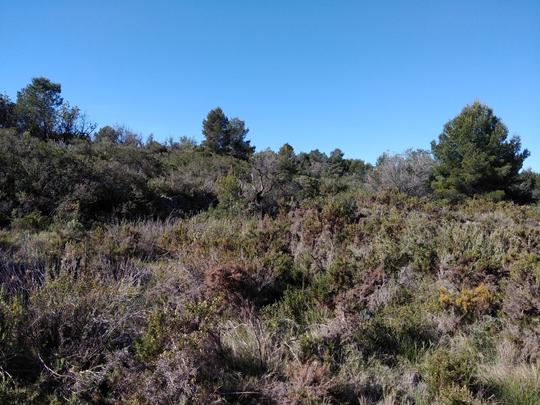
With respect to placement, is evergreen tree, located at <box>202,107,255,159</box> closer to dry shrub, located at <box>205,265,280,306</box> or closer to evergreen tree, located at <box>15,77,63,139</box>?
evergreen tree, located at <box>15,77,63,139</box>

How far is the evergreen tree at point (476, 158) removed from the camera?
20.5m

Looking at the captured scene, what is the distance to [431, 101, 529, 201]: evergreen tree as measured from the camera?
20516mm

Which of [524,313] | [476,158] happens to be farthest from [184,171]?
[476,158]

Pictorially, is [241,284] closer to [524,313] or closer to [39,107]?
[524,313]

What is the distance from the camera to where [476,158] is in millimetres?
20500

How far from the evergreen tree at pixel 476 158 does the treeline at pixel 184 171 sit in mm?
59

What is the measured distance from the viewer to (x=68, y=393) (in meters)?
2.44

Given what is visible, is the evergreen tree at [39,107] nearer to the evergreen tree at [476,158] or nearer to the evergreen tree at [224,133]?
the evergreen tree at [224,133]

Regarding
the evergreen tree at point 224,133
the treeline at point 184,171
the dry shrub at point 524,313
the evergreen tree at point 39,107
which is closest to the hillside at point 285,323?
the dry shrub at point 524,313

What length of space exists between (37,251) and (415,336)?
5.32 metres

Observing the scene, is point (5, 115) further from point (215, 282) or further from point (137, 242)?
point (215, 282)

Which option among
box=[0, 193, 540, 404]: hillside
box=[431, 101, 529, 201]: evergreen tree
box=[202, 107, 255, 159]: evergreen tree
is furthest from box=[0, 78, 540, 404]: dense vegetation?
box=[202, 107, 255, 159]: evergreen tree

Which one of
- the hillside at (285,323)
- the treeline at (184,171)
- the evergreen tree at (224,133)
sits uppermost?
the evergreen tree at (224,133)

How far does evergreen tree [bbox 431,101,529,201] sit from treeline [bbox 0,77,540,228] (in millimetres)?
59
